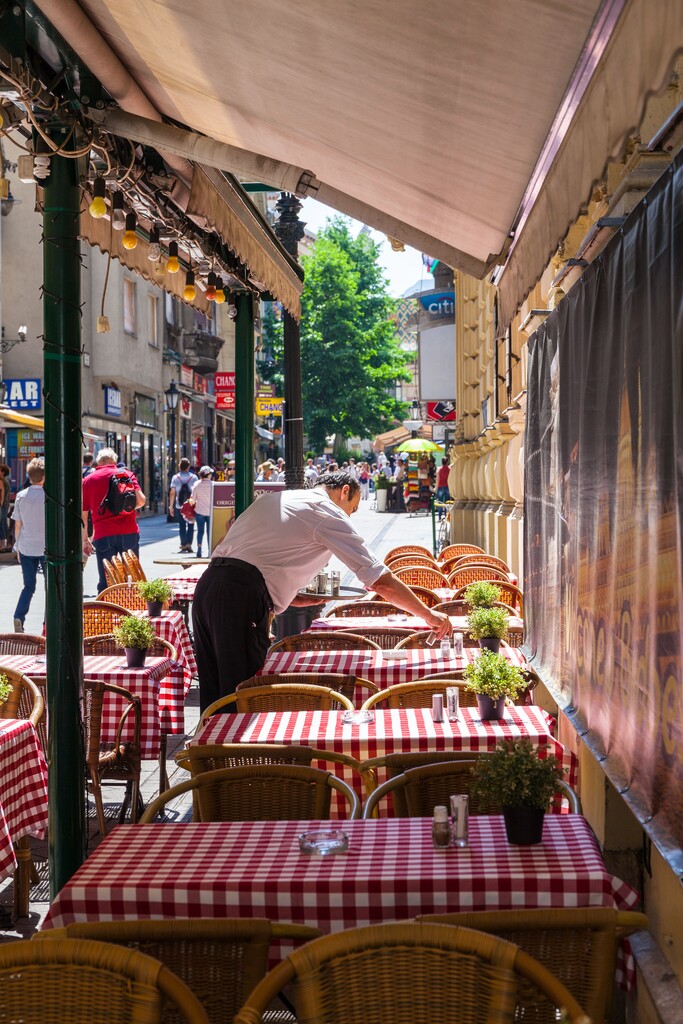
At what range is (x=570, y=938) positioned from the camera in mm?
2818

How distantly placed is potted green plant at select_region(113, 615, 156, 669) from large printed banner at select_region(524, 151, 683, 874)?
2337 mm

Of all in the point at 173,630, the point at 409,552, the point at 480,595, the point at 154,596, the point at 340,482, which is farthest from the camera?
the point at 409,552

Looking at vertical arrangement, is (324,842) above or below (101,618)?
below

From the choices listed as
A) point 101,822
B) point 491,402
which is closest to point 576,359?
point 101,822

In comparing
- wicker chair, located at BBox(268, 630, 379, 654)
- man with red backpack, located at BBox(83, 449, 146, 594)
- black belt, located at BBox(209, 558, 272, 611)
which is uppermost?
man with red backpack, located at BBox(83, 449, 146, 594)

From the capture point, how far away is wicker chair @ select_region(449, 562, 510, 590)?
1124 cm

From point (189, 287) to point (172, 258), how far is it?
899 millimetres

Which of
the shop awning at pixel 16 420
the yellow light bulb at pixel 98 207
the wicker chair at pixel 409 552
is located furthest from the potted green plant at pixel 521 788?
the shop awning at pixel 16 420

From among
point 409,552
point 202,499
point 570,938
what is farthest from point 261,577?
point 202,499

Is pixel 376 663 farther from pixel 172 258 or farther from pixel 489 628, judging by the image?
pixel 172 258

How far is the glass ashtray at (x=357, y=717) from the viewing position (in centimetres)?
517

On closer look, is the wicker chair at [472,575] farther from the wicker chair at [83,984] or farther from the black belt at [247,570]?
the wicker chair at [83,984]

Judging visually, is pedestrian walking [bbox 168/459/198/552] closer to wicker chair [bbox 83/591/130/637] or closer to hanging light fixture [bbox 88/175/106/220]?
wicker chair [bbox 83/591/130/637]

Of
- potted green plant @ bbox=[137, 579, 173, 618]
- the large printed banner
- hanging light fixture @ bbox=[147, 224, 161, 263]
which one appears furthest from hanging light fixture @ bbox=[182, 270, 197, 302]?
the large printed banner
